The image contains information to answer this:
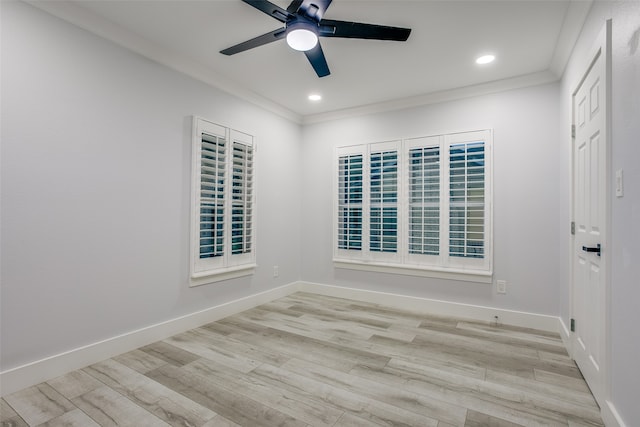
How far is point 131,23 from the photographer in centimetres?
252

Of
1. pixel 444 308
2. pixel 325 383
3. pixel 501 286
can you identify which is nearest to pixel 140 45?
pixel 325 383

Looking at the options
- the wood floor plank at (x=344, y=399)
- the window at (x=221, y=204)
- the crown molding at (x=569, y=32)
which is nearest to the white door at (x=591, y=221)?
the crown molding at (x=569, y=32)

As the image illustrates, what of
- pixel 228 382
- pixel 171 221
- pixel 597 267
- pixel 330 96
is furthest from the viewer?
pixel 330 96

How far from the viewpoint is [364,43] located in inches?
108

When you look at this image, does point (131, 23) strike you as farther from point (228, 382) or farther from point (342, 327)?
point (342, 327)

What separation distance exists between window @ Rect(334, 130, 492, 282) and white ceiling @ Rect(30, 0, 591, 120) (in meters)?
0.72

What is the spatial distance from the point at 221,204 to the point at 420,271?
2.44 m

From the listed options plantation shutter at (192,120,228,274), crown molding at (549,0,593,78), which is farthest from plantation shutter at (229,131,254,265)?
crown molding at (549,0,593,78)

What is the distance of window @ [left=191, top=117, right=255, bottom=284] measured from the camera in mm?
3227

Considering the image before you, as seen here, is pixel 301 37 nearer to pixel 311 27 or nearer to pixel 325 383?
pixel 311 27

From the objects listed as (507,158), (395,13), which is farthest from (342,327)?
(395,13)

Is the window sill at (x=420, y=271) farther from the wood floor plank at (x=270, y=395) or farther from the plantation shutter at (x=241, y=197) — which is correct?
the wood floor plank at (x=270, y=395)

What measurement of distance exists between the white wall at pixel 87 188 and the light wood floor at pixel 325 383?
0.39m

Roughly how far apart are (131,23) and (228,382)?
280 centimetres
